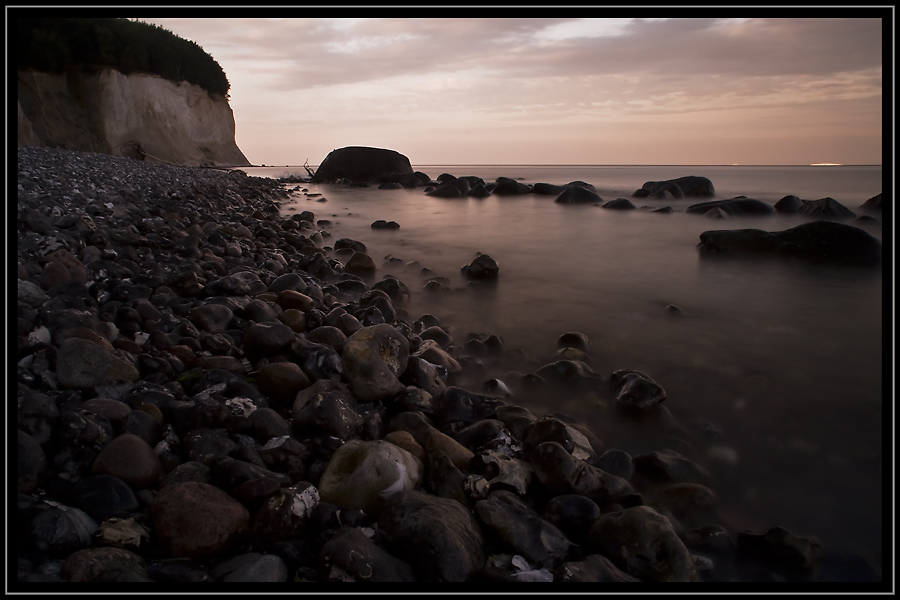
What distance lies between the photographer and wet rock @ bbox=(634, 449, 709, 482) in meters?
2.17

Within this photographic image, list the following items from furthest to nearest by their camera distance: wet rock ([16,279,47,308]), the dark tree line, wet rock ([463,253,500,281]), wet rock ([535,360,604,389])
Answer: the dark tree line
wet rock ([463,253,500,281])
wet rock ([535,360,604,389])
wet rock ([16,279,47,308])

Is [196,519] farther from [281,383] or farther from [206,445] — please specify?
[281,383]

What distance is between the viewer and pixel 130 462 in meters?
1.60

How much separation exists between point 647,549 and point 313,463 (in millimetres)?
1264

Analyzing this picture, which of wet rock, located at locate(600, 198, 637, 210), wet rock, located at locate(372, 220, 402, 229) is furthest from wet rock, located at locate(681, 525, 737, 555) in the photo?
wet rock, located at locate(600, 198, 637, 210)

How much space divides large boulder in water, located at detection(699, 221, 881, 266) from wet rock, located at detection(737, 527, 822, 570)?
20.6 ft

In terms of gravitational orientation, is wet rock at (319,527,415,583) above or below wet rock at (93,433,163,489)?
below

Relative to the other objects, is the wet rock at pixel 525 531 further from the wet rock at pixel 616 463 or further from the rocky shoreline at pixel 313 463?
the wet rock at pixel 616 463

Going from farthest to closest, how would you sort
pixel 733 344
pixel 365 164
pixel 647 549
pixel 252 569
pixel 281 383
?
pixel 365 164, pixel 733 344, pixel 281 383, pixel 647 549, pixel 252 569

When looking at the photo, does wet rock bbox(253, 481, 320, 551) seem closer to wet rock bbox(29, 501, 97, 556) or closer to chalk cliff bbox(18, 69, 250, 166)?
wet rock bbox(29, 501, 97, 556)

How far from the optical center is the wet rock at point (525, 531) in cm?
160

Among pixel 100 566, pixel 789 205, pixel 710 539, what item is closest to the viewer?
pixel 100 566

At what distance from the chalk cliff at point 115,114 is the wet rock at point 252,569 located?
2651 cm

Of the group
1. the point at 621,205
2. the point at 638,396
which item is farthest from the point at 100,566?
the point at 621,205
